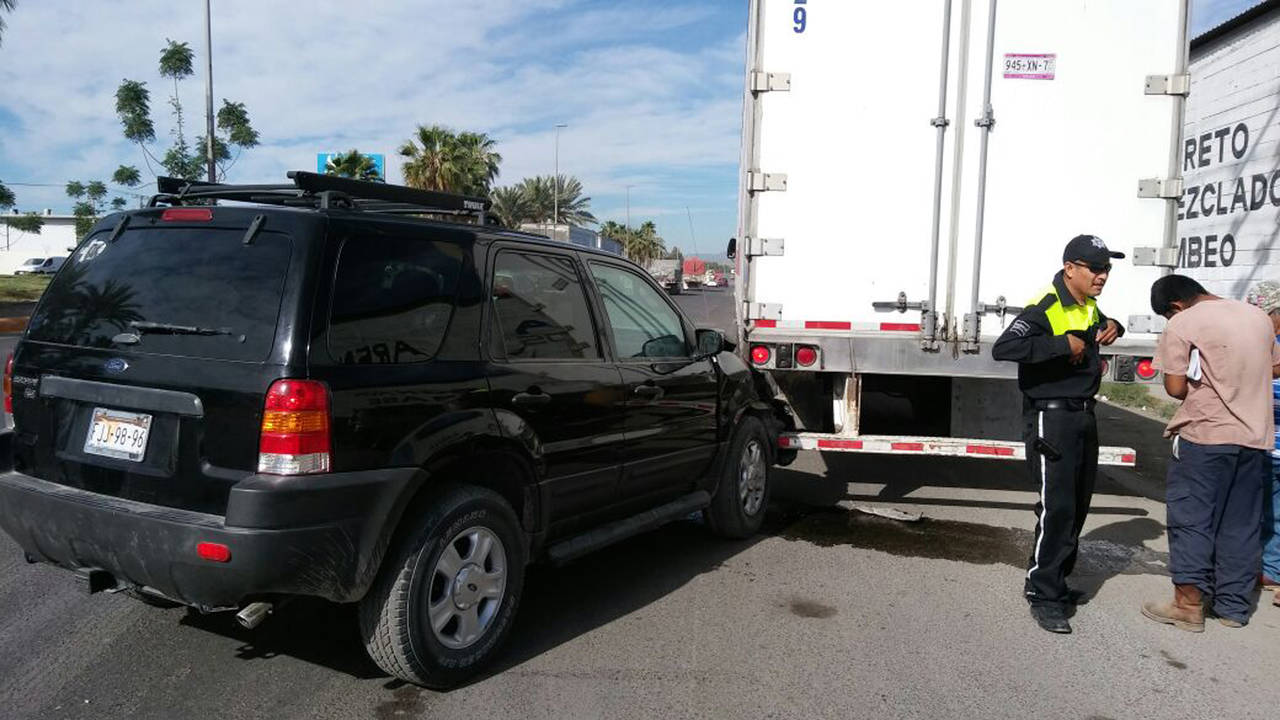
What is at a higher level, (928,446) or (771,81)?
(771,81)

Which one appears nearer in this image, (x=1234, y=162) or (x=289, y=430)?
(x=289, y=430)

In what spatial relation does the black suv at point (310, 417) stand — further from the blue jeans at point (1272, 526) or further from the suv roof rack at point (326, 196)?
the blue jeans at point (1272, 526)

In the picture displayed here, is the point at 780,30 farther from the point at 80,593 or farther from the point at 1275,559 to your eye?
the point at 80,593

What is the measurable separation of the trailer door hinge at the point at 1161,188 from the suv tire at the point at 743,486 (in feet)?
9.33

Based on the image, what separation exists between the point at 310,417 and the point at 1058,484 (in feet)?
11.3

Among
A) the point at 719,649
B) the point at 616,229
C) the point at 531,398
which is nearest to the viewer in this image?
the point at 531,398

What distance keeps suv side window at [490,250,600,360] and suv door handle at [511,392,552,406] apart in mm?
167

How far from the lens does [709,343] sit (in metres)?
5.39

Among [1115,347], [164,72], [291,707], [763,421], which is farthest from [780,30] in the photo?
[164,72]

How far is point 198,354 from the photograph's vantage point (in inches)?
126

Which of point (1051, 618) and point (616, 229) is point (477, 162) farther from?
point (616, 229)

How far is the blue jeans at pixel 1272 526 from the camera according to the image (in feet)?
16.3

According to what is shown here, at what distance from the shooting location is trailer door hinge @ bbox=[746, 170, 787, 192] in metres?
6.13

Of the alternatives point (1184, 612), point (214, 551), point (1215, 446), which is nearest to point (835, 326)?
point (1215, 446)
